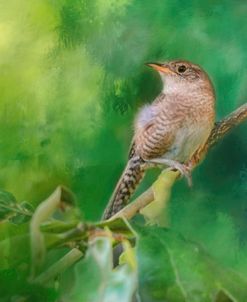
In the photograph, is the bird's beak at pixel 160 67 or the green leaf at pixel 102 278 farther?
the bird's beak at pixel 160 67

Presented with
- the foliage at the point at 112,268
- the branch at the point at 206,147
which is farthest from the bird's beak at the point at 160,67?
the foliage at the point at 112,268

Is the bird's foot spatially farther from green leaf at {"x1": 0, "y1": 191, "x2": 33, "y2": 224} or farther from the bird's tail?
green leaf at {"x1": 0, "y1": 191, "x2": 33, "y2": 224}

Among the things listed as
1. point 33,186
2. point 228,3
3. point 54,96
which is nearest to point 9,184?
point 33,186

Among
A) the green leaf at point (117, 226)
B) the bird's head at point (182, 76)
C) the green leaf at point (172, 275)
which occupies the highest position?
the bird's head at point (182, 76)

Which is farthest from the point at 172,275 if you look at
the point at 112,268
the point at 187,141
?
the point at 187,141

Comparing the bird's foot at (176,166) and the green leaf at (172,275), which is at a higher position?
the bird's foot at (176,166)

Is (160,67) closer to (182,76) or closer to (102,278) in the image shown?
(182,76)

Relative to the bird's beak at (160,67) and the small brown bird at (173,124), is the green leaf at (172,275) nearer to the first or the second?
the small brown bird at (173,124)
